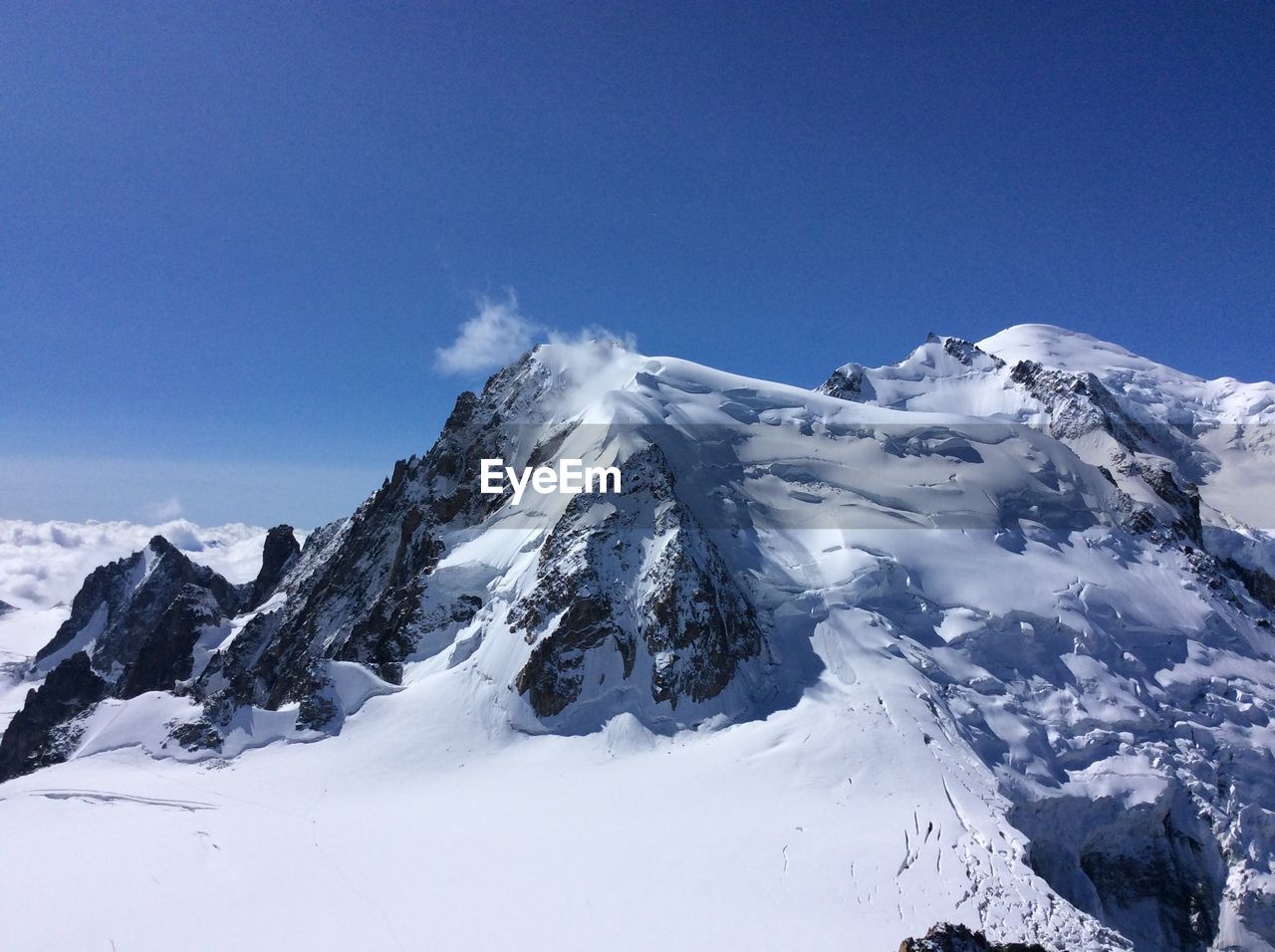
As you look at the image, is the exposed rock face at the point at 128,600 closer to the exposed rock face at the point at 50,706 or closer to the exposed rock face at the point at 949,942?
the exposed rock face at the point at 50,706

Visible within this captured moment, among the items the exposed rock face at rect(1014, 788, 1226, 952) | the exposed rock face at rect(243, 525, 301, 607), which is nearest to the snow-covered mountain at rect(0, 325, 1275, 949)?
the exposed rock face at rect(1014, 788, 1226, 952)

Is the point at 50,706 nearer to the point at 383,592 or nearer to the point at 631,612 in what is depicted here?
the point at 383,592

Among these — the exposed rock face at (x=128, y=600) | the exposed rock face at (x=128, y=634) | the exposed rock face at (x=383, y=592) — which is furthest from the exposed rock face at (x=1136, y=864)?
the exposed rock face at (x=128, y=600)

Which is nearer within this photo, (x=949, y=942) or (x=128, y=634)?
(x=949, y=942)

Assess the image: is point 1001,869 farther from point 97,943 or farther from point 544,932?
point 97,943

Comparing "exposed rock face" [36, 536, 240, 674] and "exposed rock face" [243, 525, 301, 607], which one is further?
"exposed rock face" [36, 536, 240, 674]

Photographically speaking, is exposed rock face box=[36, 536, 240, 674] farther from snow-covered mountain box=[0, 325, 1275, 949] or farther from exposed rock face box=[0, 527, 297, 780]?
snow-covered mountain box=[0, 325, 1275, 949]

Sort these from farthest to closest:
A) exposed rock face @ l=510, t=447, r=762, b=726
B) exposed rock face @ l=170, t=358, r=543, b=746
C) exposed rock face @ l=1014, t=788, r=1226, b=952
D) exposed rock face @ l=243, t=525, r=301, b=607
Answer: exposed rock face @ l=243, t=525, r=301, b=607 < exposed rock face @ l=170, t=358, r=543, b=746 < exposed rock face @ l=510, t=447, r=762, b=726 < exposed rock face @ l=1014, t=788, r=1226, b=952

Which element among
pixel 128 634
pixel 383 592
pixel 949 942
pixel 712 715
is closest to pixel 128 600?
pixel 128 634

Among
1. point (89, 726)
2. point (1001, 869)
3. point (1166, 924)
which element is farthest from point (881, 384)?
point (89, 726)
